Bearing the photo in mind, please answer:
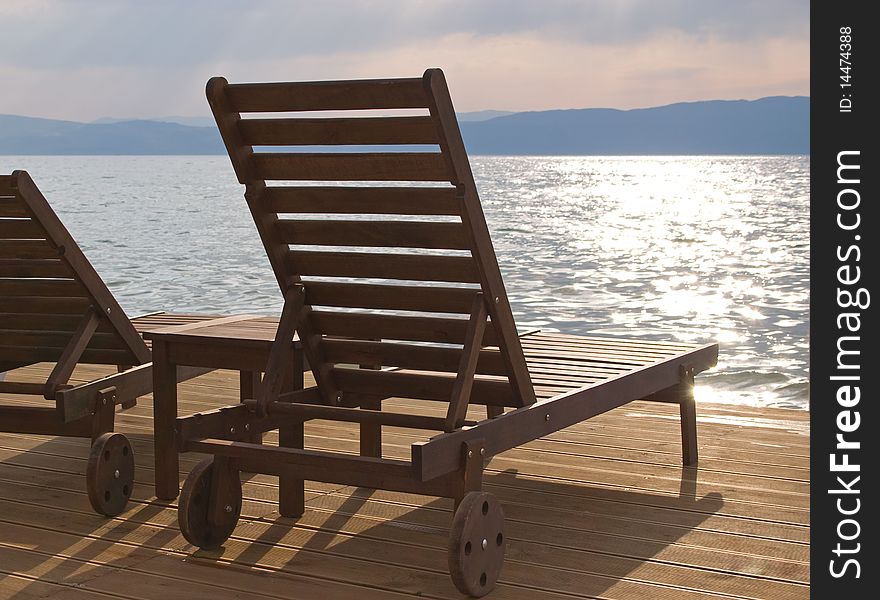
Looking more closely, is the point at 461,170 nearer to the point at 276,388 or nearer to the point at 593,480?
the point at 276,388

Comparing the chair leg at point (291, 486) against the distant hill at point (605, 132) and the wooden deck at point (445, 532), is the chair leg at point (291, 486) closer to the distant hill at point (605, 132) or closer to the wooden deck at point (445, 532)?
the wooden deck at point (445, 532)

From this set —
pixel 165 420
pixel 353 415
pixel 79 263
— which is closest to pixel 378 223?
pixel 353 415

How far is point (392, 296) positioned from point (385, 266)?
0.33ft

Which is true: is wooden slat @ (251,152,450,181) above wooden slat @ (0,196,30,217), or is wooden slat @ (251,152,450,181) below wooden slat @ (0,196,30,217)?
above

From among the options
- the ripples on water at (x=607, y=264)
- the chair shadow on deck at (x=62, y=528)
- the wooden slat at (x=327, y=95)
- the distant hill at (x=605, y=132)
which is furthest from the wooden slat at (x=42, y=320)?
the distant hill at (x=605, y=132)

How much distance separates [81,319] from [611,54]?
71540mm

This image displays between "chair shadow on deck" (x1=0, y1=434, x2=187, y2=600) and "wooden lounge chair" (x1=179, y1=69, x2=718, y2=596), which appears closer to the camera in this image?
"wooden lounge chair" (x1=179, y1=69, x2=718, y2=596)

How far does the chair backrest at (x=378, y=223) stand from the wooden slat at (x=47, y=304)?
1.04 m

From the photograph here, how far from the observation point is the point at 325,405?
3.75 meters

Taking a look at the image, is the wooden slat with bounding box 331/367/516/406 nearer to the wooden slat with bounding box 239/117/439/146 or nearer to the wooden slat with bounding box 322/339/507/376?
the wooden slat with bounding box 322/339/507/376

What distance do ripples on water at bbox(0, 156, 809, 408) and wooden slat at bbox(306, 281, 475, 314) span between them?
15.2 feet

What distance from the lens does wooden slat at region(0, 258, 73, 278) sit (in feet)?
13.5

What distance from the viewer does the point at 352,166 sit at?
3197 mm

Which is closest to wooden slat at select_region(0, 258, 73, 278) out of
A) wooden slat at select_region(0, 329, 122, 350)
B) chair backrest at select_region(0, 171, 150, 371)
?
chair backrest at select_region(0, 171, 150, 371)
